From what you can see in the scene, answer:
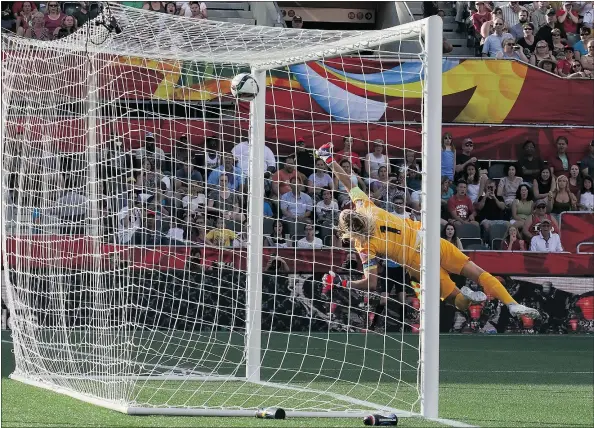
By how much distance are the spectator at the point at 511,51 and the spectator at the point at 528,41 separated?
0.42 meters

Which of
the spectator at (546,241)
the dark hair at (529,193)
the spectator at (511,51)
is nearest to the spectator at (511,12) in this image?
the spectator at (511,51)

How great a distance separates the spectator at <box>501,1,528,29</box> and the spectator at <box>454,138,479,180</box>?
3345mm

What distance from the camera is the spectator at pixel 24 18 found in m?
16.3

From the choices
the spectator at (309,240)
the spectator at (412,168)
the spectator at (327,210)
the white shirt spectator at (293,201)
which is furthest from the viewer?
the spectator at (412,168)

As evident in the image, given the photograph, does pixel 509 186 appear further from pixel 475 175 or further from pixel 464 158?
pixel 464 158

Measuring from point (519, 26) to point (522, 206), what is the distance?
12.4ft

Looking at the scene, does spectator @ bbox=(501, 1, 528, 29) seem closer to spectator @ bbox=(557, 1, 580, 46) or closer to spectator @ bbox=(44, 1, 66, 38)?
spectator @ bbox=(557, 1, 580, 46)

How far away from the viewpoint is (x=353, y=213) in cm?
968

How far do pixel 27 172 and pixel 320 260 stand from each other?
4.99 meters

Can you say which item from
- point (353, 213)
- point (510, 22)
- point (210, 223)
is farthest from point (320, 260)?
point (510, 22)

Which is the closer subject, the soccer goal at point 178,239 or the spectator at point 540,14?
the soccer goal at point 178,239

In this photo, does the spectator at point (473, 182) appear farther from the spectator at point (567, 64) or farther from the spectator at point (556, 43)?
the spectator at point (556, 43)

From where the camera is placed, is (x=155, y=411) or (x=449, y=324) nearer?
(x=155, y=411)

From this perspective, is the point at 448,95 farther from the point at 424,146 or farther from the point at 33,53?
the point at 424,146
